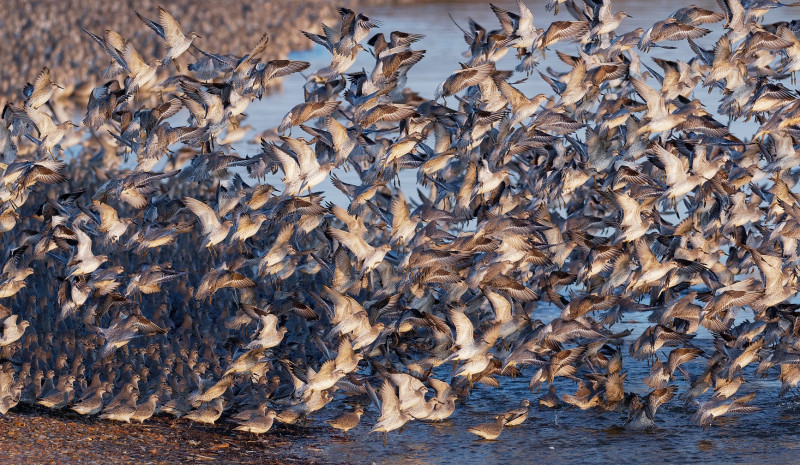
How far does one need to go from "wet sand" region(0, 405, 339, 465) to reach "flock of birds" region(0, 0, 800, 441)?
0.11 meters

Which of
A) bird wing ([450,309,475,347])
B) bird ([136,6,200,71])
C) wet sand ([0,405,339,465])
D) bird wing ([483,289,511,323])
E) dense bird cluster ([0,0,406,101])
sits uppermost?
dense bird cluster ([0,0,406,101])

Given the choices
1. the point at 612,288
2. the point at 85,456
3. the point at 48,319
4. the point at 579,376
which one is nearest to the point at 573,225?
the point at 612,288

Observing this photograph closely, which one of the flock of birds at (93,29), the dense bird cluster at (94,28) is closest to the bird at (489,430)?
the dense bird cluster at (94,28)

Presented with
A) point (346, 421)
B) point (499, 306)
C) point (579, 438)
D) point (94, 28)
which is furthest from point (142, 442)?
point (94, 28)

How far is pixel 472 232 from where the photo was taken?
21.8ft

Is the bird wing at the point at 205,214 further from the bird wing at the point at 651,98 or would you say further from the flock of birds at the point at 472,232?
the bird wing at the point at 651,98

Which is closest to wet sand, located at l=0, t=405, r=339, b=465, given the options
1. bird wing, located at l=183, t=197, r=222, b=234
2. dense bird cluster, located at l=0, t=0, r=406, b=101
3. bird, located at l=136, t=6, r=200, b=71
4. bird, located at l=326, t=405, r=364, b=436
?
bird, located at l=326, t=405, r=364, b=436

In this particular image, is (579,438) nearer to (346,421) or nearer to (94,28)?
(346,421)

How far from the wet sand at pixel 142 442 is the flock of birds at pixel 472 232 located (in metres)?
0.11

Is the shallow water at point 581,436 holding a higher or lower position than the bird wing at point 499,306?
lower

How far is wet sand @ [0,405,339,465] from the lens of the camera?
236 inches

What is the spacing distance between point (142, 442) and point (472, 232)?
2217mm

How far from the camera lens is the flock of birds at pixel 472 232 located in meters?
6.43

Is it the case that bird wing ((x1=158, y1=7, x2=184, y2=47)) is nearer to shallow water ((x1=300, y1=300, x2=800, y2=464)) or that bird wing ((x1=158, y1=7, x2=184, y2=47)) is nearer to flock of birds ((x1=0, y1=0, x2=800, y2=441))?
flock of birds ((x1=0, y1=0, x2=800, y2=441))
